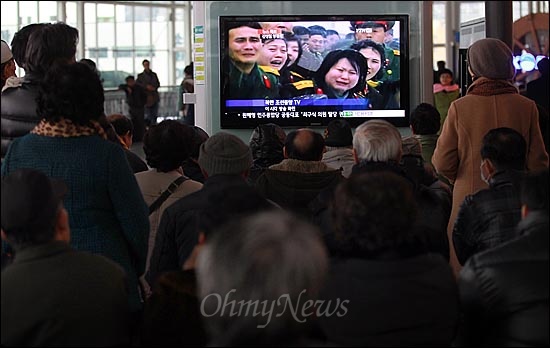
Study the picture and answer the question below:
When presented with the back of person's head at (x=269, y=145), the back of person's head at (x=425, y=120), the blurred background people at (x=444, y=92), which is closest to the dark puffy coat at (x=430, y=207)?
the back of person's head at (x=269, y=145)

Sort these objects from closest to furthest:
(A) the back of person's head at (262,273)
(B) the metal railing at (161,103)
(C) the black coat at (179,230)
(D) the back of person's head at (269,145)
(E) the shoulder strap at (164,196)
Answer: (A) the back of person's head at (262,273) → (C) the black coat at (179,230) → (E) the shoulder strap at (164,196) → (D) the back of person's head at (269,145) → (B) the metal railing at (161,103)

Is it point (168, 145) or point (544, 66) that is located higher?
point (544, 66)

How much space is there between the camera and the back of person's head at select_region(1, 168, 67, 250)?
290cm

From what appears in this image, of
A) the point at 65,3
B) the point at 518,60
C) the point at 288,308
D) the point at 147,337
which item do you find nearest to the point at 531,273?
the point at 288,308

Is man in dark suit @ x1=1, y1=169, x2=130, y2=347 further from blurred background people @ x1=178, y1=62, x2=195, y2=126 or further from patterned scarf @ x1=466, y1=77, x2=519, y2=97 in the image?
blurred background people @ x1=178, y1=62, x2=195, y2=126

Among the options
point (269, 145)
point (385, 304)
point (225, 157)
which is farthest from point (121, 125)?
point (385, 304)

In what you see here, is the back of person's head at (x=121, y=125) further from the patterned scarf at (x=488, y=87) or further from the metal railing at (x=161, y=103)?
the metal railing at (x=161, y=103)

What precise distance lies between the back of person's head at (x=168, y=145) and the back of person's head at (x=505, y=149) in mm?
1259

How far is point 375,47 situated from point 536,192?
4762 millimetres

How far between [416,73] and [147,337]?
5365 millimetres

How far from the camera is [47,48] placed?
3.79 meters

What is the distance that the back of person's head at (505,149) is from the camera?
3990 millimetres

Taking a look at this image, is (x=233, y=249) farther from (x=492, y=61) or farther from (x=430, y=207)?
(x=492, y=61)

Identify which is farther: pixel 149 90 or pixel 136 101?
pixel 149 90
